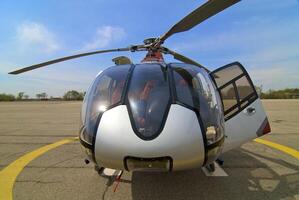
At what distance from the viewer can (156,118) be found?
2.89 m

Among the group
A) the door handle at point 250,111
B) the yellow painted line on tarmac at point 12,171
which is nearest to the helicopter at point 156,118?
the door handle at point 250,111

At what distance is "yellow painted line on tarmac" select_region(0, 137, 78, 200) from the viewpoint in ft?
12.6

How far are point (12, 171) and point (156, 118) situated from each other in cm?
341

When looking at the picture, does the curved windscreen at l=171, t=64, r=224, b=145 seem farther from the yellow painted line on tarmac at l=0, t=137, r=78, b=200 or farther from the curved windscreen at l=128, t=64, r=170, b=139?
the yellow painted line on tarmac at l=0, t=137, r=78, b=200

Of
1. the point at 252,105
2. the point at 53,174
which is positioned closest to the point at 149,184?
the point at 53,174

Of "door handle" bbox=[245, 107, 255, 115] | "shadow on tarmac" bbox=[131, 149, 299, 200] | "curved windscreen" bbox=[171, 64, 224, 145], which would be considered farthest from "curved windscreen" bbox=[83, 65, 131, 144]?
"door handle" bbox=[245, 107, 255, 115]

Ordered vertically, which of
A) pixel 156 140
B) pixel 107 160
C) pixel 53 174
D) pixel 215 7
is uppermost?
pixel 215 7

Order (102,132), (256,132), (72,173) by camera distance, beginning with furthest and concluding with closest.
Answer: (72,173)
(256,132)
(102,132)

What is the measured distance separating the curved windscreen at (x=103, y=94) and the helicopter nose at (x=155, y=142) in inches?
7.0

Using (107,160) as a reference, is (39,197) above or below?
below

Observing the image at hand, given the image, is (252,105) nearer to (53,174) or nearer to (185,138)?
(185,138)

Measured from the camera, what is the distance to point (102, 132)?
2.88m

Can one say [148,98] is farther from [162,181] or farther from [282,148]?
[282,148]

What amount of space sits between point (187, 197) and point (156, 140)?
1350 mm
